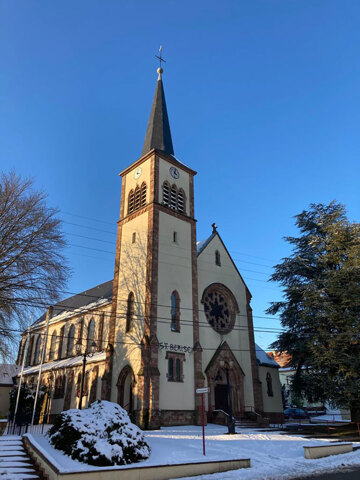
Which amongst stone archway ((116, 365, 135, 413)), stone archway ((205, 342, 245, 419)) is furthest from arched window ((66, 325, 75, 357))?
stone archway ((205, 342, 245, 419))

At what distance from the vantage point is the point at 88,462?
1101 centimetres

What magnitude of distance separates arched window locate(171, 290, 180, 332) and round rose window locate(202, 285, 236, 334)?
300 cm

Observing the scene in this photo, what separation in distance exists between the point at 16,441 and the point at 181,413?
11.8 metres

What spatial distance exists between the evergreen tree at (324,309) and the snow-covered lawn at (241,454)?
6.06 metres

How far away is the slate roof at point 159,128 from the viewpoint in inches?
1358

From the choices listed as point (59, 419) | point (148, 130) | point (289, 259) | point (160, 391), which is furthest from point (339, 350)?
point (148, 130)

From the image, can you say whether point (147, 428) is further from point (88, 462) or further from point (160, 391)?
point (88, 462)

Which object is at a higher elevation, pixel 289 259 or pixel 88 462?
pixel 289 259

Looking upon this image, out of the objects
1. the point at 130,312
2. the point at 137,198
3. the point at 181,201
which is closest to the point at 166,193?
the point at 181,201

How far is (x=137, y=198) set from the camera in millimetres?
32094

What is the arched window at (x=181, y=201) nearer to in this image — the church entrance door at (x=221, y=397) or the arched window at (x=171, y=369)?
the arched window at (x=171, y=369)

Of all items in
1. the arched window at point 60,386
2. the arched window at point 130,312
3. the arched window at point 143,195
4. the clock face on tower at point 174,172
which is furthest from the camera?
the arched window at point 60,386

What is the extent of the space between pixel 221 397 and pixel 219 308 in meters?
6.74

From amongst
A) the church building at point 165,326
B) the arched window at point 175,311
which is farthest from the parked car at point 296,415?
the arched window at point 175,311
